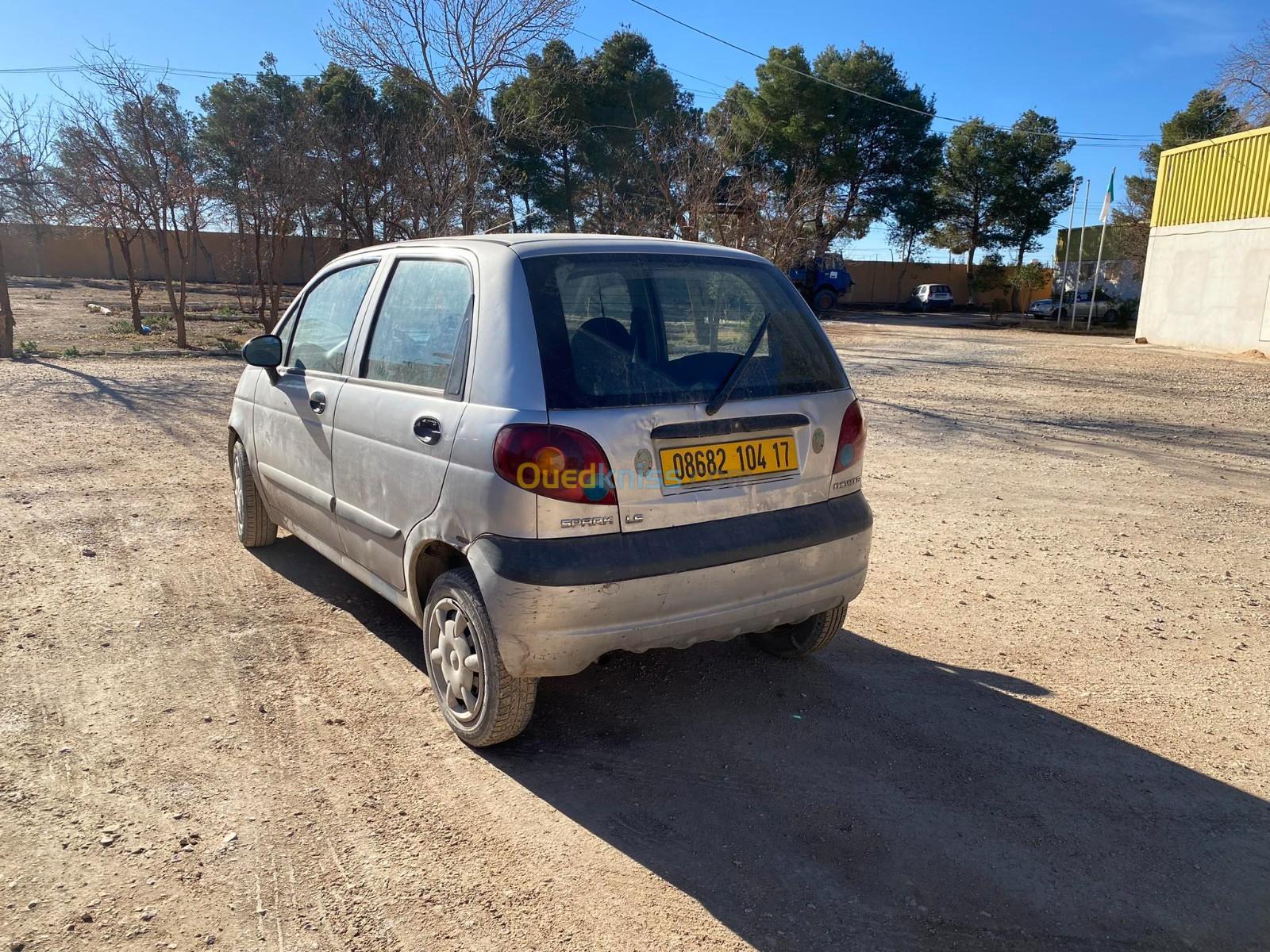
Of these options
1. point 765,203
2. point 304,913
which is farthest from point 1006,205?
point 304,913

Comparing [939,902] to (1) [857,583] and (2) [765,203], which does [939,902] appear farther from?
(2) [765,203]

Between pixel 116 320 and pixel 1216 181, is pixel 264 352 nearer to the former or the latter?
pixel 116 320

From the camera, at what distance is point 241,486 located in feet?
16.5

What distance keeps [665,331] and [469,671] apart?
1.41 meters

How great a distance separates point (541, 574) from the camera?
2.69 meters

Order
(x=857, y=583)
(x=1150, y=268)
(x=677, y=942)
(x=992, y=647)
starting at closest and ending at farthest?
(x=677, y=942) < (x=857, y=583) < (x=992, y=647) < (x=1150, y=268)

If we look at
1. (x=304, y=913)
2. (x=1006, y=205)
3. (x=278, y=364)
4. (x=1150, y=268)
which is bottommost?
(x=304, y=913)

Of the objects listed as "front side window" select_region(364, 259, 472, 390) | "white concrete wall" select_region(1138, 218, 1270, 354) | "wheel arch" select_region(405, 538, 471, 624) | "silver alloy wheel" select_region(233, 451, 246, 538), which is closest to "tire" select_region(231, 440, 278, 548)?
"silver alloy wheel" select_region(233, 451, 246, 538)

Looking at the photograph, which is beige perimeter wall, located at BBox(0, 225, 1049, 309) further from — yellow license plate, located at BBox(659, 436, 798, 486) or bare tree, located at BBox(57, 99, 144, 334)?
yellow license plate, located at BBox(659, 436, 798, 486)

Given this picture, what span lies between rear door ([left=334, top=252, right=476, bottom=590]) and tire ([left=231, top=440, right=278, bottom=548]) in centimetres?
145

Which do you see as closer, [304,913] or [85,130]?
[304,913]

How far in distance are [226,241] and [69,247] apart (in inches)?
324

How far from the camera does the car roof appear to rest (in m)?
3.12

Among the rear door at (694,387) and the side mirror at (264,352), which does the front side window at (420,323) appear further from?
the side mirror at (264,352)
